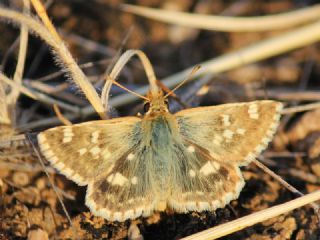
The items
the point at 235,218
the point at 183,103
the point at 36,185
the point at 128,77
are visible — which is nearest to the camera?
the point at 235,218

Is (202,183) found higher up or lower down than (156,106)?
lower down

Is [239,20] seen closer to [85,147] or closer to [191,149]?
[191,149]

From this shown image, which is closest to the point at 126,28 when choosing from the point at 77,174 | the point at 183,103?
the point at 183,103

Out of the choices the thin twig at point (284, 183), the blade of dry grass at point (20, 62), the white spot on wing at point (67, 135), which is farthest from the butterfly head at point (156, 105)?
the blade of dry grass at point (20, 62)

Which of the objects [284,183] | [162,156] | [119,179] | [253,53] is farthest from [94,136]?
[253,53]

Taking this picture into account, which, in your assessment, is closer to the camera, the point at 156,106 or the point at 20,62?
the point at 156,106

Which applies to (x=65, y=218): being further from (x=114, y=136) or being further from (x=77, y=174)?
(x=114, y=136)

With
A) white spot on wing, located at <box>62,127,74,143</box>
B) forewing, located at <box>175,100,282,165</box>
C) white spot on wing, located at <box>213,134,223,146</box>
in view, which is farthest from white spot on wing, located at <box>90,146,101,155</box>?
white spot on wing, located at <box>213,134,223,146</box>

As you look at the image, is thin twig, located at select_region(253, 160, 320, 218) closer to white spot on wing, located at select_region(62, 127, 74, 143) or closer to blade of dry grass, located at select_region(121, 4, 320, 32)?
white spot on wing, located at select_region(62, 127, 74, 143)
